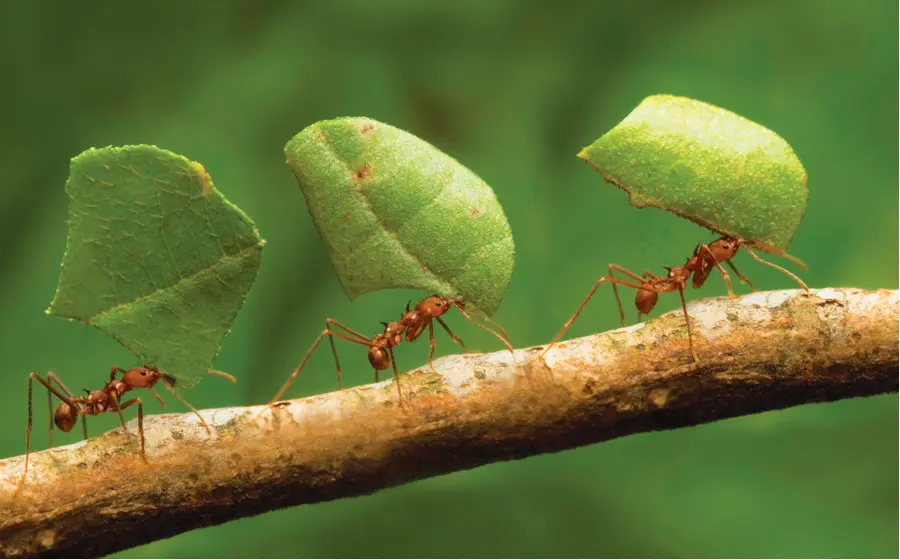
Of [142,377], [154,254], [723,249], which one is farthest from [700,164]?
[142,377]

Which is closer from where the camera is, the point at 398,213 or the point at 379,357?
the point at 398,213

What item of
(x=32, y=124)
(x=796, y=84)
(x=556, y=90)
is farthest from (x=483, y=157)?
(x=32, y=124)

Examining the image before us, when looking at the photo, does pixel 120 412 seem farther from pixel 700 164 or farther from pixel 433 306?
pixel 700 164

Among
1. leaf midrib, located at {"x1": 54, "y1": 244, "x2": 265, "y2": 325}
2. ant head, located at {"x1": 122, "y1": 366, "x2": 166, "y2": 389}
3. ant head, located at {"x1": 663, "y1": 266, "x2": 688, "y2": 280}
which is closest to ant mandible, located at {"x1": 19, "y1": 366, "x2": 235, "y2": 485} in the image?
ant head, located at {"x1": 122, "y1": 366, "x2": 166, "y2": 389}

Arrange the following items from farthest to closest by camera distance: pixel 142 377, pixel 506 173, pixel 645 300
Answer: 1. pixel 506 173
2. pixel 645 300
3. pixel 142 377

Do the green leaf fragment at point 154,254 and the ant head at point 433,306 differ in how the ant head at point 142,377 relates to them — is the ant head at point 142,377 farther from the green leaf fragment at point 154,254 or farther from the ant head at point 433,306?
the ant head at point 433,306

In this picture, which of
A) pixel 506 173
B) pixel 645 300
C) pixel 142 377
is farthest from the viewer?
pixel 506 173
